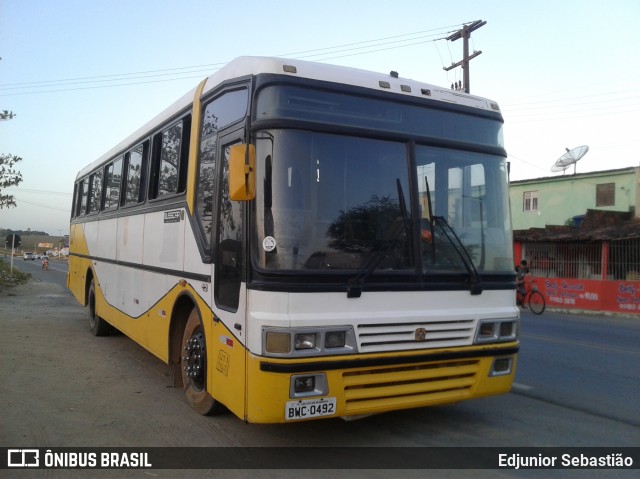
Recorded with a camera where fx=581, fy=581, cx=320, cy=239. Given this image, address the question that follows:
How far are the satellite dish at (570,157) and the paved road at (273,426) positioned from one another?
23.5m

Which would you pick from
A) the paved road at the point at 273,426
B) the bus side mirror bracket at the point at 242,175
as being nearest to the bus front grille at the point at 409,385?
the paved road at the point at 273,426

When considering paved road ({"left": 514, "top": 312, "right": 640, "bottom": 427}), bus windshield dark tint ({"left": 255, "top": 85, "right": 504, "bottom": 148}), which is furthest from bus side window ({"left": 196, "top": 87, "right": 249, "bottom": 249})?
paved road ({"left": 514, "top": 312, "right": 640, "bottom": 427})

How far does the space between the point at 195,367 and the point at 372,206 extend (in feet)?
8.11

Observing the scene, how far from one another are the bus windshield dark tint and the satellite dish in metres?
28.1

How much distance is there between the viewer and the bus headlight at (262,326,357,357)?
4.31m

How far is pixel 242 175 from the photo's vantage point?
439 cm

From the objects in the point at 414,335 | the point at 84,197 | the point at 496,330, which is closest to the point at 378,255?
the point at 414,335

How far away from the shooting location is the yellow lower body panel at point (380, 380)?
4.34m

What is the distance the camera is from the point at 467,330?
5094 mm

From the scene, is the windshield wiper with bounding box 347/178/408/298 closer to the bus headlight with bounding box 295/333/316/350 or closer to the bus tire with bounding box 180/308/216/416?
the bus headlight with bounding box 295/333/316/350

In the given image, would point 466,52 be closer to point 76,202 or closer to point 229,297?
point 76,202

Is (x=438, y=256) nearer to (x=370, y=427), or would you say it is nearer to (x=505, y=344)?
(x=505, y=344)

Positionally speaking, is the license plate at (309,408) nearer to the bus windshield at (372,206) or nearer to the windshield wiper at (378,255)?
the windshield wiper at (378,255)

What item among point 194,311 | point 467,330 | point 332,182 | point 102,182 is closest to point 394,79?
point 332,182
